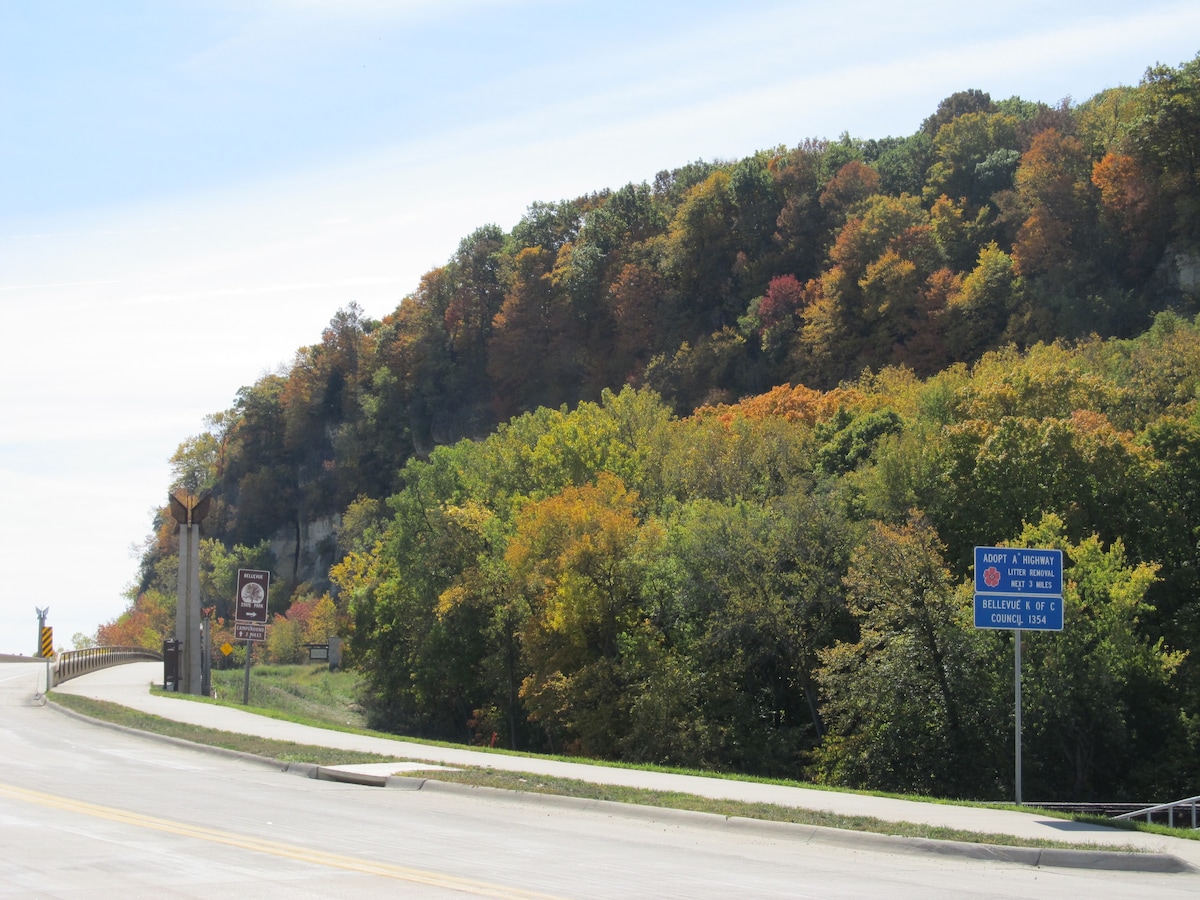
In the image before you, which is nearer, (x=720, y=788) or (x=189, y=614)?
(x=720, y=788)

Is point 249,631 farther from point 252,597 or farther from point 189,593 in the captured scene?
point 189,593

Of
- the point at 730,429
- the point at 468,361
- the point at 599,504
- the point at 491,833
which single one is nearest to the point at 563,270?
the point at 468,361

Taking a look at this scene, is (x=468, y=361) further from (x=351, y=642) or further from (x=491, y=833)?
(x=491, y=833)

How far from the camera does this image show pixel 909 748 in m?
35.5

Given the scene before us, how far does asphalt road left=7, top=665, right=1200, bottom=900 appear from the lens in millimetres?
11109

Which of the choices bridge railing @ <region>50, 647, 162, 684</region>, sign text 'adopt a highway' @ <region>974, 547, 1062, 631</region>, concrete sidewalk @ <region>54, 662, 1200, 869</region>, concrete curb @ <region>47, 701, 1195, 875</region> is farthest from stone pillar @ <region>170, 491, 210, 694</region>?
sign text 'adopt a highway' @ <region>974, 547, 1062, 631</region>

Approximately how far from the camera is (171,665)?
1597 inches

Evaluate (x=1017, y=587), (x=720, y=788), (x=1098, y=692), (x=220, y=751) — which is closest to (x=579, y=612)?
(x=1098, y=692)

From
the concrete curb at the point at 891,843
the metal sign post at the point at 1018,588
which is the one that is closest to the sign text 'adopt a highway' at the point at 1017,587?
the metal sign post at the point at 1018,588

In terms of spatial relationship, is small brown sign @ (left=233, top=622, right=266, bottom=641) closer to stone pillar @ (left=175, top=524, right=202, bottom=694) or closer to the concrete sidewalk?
the concrete sidewalk

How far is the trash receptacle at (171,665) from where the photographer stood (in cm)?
4028

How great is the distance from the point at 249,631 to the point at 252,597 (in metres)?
1.22

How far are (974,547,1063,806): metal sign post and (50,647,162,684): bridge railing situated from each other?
36.1m

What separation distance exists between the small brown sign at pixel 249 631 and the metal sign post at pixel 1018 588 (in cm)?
2386
